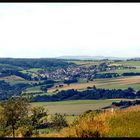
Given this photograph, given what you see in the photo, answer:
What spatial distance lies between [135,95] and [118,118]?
192m

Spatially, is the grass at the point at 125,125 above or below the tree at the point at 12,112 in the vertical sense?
above

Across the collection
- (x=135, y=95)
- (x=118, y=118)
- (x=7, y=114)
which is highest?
(x=118, y=118)

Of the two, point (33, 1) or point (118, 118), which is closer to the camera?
point (33, 1)

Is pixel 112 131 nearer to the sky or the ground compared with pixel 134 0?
nearer to the ground

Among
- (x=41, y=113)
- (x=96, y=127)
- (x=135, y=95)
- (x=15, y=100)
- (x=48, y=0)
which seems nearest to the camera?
(x=48, y=0)

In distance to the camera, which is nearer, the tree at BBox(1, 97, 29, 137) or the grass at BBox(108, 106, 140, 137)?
the grass at BBox(108, 106, 140, 137)

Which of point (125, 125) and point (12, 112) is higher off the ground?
point (125, 125)

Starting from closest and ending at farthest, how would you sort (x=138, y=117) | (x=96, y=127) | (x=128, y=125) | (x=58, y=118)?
(x=96, y=127) < (x=128, y=125) < (x=138, y=117) < (x=58, y=118)

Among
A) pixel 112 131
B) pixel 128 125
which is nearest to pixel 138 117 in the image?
pixel 128 125

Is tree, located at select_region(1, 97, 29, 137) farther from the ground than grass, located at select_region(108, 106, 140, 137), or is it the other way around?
grass, located at select_region(108, 106, 140, 137)

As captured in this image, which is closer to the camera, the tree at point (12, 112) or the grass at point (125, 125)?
the grass at point (125, 125)

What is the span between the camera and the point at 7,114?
57469mm

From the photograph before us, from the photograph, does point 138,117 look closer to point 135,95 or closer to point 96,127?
point 96,127

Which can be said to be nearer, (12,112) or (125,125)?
(125,125)
